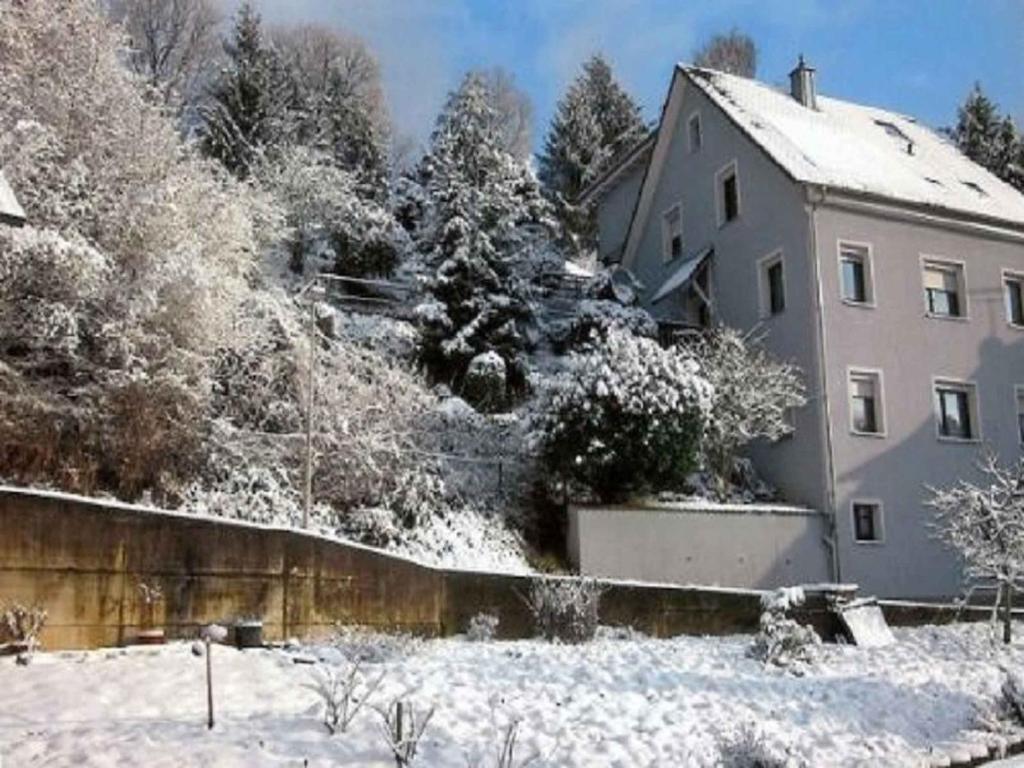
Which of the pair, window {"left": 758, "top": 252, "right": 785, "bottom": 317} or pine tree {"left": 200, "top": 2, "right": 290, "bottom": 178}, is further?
pine tree {"left": 200, "top": 2, "right": 290, "bottom": 178}

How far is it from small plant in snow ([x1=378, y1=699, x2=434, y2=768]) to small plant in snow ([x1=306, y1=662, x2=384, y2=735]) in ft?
0.83

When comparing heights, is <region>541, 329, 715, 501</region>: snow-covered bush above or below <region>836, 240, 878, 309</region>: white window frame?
below

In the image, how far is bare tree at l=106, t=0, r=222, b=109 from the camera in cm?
3666

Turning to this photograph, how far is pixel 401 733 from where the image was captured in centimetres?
650

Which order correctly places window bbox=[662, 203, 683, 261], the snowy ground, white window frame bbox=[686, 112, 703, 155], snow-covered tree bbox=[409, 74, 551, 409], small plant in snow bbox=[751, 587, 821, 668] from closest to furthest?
1. the snowy ground
2. small plant in snow bbox=[751, 587, 821, 668]
3. snow-covered tree bbox=[409, 74, 551, 409]
4. white window frame bbox=[686, 112, 703, 155]
5. window bbox=[662, 203, 683, 261]

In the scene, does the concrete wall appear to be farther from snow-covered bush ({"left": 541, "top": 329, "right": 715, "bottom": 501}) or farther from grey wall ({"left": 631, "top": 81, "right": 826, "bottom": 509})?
grey wall ({"left": 631, "top": 81, "right": 826, "bottom": 509})

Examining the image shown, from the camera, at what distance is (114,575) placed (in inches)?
381

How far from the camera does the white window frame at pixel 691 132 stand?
2633 cm

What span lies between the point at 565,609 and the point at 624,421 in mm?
5552

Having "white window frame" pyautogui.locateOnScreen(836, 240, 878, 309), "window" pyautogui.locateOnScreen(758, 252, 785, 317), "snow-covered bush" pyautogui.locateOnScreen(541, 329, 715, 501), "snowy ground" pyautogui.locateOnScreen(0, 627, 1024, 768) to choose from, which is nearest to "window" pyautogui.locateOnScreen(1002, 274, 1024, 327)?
"white window frame" pyautogui.locateOnScreen(836, 240, 878, 309)

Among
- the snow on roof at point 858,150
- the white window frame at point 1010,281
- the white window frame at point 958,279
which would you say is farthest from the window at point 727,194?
the white window frame at point 1010,281

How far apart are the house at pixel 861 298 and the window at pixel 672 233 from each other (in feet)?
0.52

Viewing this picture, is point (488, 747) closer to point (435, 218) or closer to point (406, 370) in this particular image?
point (406, 370)

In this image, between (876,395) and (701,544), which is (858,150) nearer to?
(876,395)
